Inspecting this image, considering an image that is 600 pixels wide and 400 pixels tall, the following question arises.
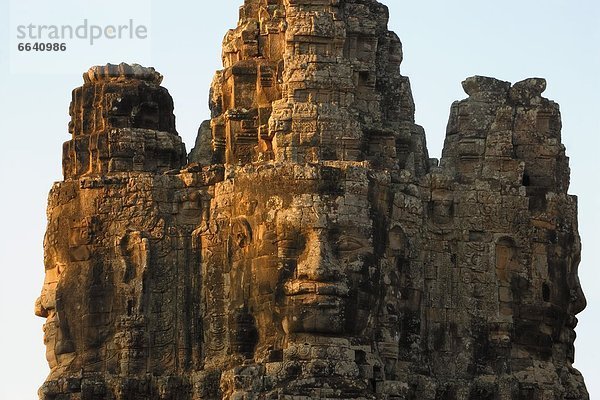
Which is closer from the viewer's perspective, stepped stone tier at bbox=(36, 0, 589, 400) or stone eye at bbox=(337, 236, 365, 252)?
stepped stone tier at bbox=(36, 0, 589, 400)

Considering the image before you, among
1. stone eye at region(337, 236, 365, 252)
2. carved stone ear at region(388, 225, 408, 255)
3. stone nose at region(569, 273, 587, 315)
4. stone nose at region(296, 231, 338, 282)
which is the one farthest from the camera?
stone nose at region(569, 273, 587, 315)

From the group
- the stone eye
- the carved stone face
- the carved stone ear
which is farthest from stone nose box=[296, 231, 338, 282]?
the carved stone ear

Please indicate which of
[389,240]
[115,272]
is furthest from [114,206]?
[389,240]

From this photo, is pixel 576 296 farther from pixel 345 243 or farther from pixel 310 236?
pixel 310 236

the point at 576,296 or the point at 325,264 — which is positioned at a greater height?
the point at 325,264

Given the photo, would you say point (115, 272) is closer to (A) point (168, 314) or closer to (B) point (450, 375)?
(A) point (168, 314)

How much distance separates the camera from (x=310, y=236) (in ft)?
227

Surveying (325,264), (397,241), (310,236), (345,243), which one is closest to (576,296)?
(397,241)

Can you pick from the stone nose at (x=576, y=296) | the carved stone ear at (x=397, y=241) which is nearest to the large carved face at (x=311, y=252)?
the carved stone ear at (x=397, y=241)

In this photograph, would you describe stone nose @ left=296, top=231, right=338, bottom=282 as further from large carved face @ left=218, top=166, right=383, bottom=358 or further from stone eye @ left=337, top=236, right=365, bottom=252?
stone eye @ left=337, top=236, right=365, bottom=252

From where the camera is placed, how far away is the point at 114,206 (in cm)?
7194

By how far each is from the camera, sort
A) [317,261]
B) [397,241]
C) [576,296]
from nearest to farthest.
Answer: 1. [317,261]
2. [397,241]
3. [576,296]

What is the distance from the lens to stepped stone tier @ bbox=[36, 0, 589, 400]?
6938 centimetres

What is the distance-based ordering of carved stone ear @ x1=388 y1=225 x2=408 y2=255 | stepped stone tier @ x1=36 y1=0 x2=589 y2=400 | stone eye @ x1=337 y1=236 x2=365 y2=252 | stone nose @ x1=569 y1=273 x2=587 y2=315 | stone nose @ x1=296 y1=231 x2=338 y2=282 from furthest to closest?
stone nose @ x1=569 y1=273 x2=587 y2=315 < carved stone ear @ x1=388 y1=225 x2=408 y2=255 < stone eye @ x1=337 y1=236 x2=365 y2=252 < stepped stone tier @ x1=36 y1=0 x2=589 y2=400 < stone nose @ x1=296 y1=231 x2=338 y2=282
